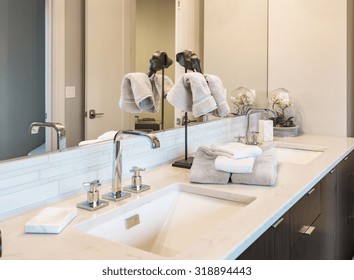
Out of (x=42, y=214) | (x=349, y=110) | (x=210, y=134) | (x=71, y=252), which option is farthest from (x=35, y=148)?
(x=349, y=110)

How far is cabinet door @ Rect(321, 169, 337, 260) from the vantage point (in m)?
1.81

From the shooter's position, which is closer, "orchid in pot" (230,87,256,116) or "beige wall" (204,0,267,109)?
"beige wall" (204,0,267,109)

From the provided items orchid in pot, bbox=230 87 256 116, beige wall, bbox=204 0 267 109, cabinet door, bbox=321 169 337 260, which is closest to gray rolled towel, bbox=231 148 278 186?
cabinet door, bbox=321 169 337 260

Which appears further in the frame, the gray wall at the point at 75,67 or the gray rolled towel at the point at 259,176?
the gray rolled towel at the point at 259,176

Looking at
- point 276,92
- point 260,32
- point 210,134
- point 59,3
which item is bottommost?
point 210,134

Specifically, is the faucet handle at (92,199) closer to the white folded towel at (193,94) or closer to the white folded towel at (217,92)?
the white folded towel at (193,94)

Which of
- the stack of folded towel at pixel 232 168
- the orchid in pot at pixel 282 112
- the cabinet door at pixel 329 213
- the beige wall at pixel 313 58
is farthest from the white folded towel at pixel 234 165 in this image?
the beige wall at pixel 313 58

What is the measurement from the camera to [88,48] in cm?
139

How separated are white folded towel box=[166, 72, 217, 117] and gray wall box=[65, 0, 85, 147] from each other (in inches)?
18.2

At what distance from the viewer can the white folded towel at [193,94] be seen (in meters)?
1.67

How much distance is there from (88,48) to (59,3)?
19cm

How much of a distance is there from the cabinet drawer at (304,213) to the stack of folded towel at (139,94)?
0.73 m

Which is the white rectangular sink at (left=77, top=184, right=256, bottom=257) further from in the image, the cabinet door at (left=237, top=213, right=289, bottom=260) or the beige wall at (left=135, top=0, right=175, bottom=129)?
the beige wall at (left=135, top=0, right=175, bottom=129)
